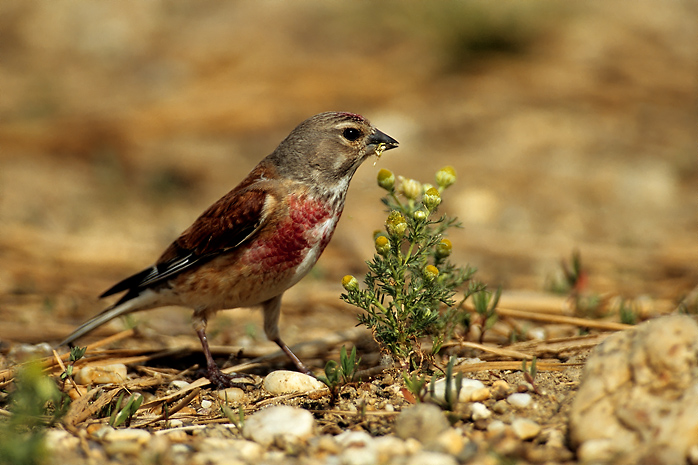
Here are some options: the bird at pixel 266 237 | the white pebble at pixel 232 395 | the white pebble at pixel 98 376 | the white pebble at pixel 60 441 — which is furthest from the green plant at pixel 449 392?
the white pebble at pixel 98 376

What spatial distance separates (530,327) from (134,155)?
568 cm

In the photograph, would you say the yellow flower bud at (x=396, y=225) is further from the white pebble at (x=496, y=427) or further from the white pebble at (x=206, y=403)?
the white pebble at (x=206, y=403)

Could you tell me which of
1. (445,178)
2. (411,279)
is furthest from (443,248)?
(445,178)

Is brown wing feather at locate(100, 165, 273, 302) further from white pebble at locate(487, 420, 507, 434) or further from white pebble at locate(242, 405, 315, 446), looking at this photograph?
white pebble at locate(487, 420, 507, 434)

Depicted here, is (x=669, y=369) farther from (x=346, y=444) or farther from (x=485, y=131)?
(x=485, y=131)

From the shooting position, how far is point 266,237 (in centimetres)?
393

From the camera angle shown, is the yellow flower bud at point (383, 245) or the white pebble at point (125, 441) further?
the yellow flower bud at point (383, 245)

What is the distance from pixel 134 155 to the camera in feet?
28.4

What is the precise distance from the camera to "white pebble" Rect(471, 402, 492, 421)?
9.54 ft

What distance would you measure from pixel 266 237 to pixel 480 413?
62.6 inches

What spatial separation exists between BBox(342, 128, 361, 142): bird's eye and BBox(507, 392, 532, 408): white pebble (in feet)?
6.10

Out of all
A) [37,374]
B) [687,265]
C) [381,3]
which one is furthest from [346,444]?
[381,3]

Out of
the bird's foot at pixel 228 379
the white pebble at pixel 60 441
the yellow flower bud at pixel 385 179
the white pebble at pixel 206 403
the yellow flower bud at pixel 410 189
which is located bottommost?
the white pebble at pixel 206 403

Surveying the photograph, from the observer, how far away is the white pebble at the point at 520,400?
2995 mm
